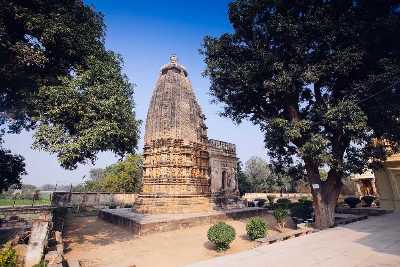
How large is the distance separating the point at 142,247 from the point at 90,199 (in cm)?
2072

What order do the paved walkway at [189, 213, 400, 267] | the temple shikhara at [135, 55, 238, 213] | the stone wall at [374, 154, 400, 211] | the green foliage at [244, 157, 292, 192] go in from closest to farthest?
the paved walkway at [189, 213, 400, 267] < the stone wall at [374, 154, 400, 211] < the temple shikhara at [135, 55, 238, 213] < the green foliage at [244, 157, 292, 192]

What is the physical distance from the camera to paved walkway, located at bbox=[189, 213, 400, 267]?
7551 millimetres

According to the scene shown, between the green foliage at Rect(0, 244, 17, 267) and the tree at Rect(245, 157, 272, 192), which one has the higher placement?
the tree at Rect(245, 157, 272, 192)

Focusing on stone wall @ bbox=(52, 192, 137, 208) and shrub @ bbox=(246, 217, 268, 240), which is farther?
stone wall @ bbox=(52, 192, 137, 208)

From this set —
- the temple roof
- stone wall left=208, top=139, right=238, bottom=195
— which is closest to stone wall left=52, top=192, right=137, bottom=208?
stone wall left=208, top=139, right=238, bottom=195

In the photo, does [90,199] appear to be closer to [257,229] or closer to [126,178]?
[126,178]

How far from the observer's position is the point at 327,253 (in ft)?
28.1

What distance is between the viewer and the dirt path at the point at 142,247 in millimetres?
10672

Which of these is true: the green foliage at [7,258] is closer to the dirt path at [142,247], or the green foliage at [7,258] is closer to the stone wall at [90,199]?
the dirt path at [142,247]

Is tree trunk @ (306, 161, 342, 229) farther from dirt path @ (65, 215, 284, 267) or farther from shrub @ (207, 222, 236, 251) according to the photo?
shrub @ (207, 222, 236, 251)

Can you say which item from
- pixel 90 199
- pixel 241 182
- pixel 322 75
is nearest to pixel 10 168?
pixel 322 75

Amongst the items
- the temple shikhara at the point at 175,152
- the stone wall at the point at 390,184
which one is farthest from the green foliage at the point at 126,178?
the stone wall at the point at 390,184

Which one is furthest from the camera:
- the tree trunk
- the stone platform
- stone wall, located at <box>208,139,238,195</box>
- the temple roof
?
stone wall, located at <box>208,139,238,195</box>

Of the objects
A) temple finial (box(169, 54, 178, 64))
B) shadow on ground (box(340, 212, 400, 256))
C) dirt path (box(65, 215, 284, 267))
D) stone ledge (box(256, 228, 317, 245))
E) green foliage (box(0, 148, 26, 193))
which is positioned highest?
temple finial (box(169, 54, 178, 64))
